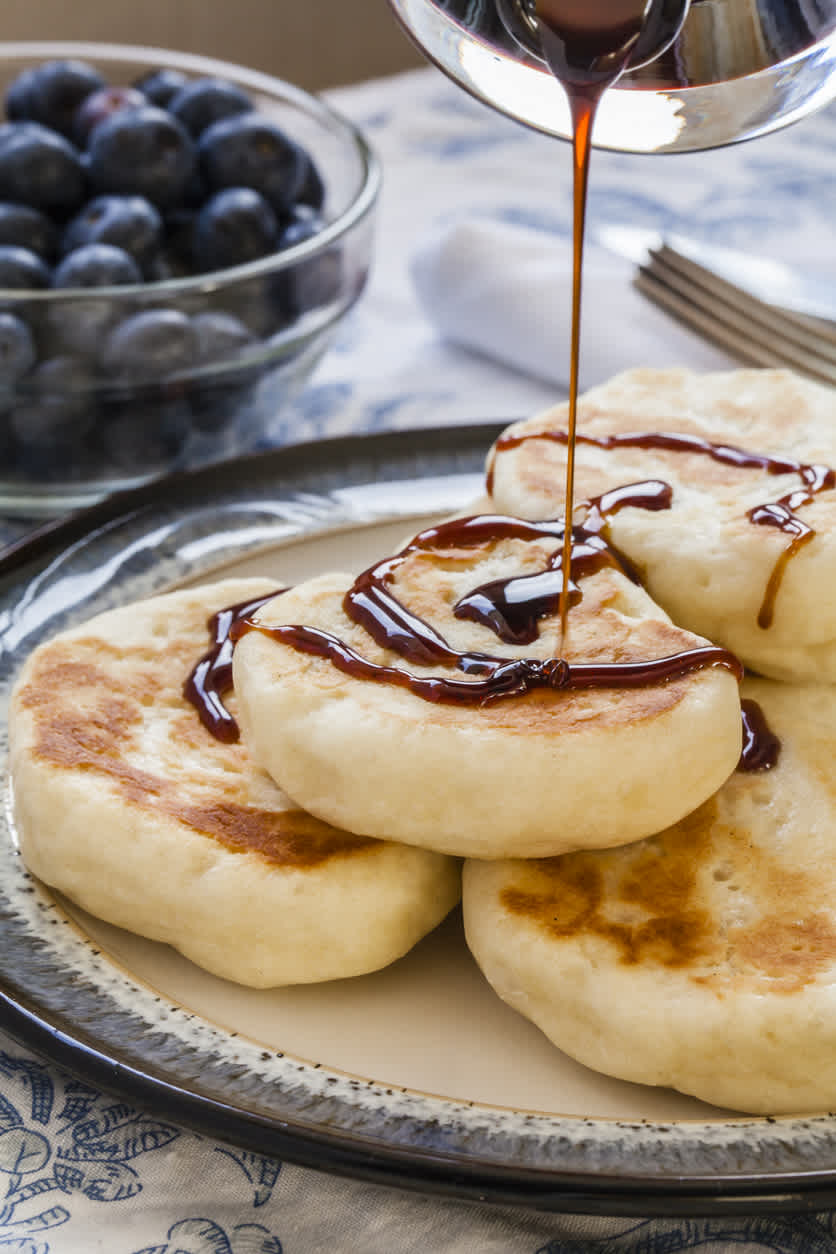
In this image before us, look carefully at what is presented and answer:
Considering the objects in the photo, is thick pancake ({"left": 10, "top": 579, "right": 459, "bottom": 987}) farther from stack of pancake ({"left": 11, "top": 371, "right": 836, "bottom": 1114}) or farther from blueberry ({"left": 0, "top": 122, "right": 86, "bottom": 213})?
blueberry ({"left": 0, "top": 122, "right": 86, "bottom": 213})

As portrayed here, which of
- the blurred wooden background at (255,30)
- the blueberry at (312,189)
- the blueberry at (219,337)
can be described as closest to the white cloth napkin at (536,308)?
the blueberry at (312,189)

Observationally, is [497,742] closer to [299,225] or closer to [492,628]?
[492,628]

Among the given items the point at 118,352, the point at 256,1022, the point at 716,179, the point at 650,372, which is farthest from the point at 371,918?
the point at 716,179

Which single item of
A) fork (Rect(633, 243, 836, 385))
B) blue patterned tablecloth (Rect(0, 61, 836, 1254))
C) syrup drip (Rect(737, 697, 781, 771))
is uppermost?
fork (Rect(633, 243, 836, 385))

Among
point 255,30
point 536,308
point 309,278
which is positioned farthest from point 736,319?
point 255,30

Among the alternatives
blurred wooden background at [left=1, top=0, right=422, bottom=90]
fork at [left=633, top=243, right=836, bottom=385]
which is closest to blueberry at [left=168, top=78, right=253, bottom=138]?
fork at [left=633, top=243, right=836, bottom=385]

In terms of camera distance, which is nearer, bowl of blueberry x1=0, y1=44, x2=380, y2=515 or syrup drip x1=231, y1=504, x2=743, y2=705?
syrup drip x1=231, y1=504, x2=743, y2=705
